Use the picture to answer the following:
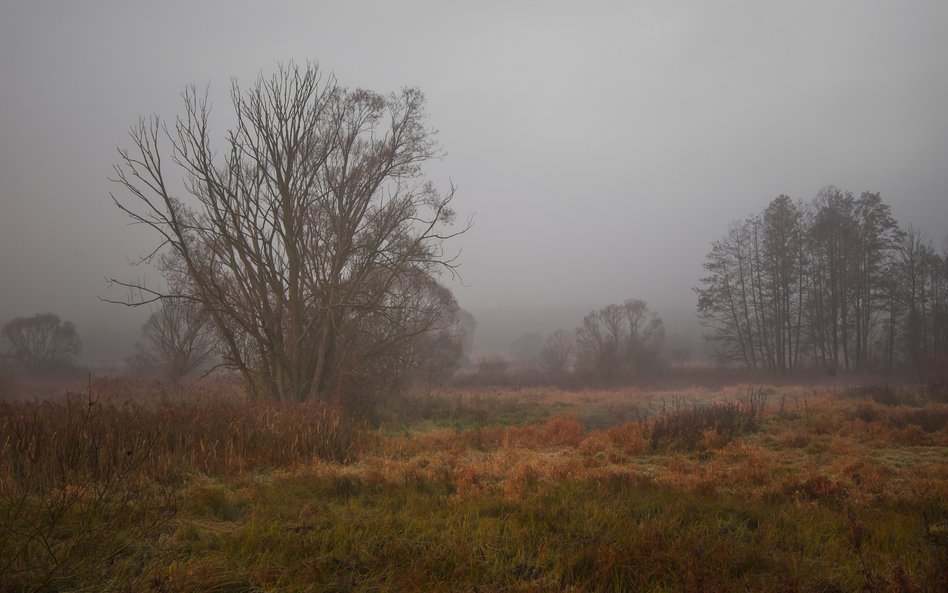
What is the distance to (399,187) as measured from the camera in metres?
15.0

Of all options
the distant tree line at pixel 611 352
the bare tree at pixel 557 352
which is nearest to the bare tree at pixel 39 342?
the distant tree line at pixel 611 352

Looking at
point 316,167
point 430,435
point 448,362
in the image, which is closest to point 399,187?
point 316,167

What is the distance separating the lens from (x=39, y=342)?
28.4 meters

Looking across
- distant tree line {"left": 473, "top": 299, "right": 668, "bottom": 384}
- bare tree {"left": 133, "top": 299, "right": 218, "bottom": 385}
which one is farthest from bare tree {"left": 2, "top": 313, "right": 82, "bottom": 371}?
distant tree line {"left": 473, "top": 299, "right": 668, "bottom": 384}

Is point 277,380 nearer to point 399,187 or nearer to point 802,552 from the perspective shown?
point 399,187

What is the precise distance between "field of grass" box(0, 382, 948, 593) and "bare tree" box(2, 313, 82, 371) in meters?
26.8

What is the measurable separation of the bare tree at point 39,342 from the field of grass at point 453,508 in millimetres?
26811

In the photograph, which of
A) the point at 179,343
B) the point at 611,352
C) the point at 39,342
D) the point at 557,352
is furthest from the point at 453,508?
the point at 557,352

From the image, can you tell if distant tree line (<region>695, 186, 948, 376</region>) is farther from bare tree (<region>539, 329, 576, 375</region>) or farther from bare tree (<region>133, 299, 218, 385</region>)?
bare tree (<region>133, 299, 218, 385</region>)

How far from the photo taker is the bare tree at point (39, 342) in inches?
1083

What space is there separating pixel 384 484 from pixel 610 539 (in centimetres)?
313

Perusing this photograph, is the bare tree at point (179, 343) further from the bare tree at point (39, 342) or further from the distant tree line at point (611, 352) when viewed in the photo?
the distant tree line at point (611, 352)

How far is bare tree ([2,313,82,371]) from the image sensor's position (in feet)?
90.3

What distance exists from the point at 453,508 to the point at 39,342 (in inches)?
1377
